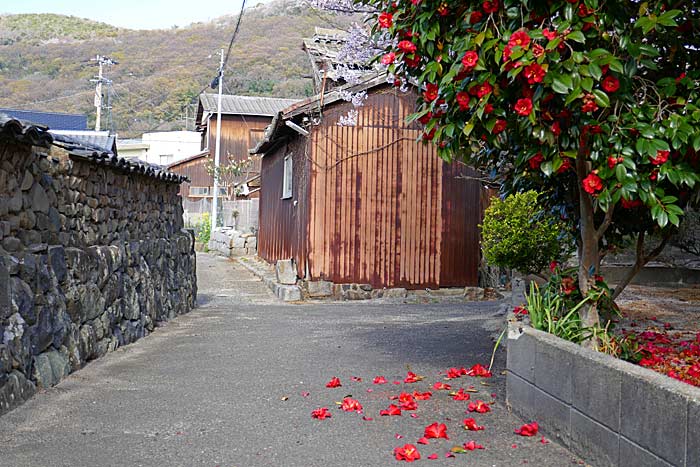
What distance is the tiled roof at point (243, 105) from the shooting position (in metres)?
38.6

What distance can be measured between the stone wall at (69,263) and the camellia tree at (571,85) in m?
3.31

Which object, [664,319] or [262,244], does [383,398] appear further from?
[262,244]

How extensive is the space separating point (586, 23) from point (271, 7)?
297 feet

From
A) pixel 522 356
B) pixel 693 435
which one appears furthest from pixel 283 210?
pixel 693 435

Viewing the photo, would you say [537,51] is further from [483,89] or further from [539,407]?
[539,407]

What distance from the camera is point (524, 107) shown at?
15.1 ft

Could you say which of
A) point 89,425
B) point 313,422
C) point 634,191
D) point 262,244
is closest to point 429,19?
point 634,191

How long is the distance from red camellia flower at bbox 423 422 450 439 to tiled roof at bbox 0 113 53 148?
3.68 m

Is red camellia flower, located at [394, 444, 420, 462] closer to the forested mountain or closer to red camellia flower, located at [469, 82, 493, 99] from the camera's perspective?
red camellia flower, located at [469, 82, 493, 99]

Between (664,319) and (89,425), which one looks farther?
(664,319)

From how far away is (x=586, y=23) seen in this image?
459 cm

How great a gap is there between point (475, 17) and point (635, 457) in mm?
2841

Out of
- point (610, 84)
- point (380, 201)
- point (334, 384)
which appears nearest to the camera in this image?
point (610, 84)

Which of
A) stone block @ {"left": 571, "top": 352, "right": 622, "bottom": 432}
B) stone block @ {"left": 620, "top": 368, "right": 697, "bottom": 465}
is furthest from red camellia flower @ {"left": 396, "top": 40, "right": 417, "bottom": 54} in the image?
stone block @ {"left": 620, "top": 368, "right": 697, "bottom": 465}
